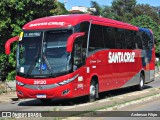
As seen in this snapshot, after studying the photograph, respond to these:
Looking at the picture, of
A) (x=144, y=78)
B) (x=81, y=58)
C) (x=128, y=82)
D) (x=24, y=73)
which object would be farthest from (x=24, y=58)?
(x=144, y=78)

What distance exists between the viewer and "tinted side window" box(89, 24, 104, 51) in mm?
16656

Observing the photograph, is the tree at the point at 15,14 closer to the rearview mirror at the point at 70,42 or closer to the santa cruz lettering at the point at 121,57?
the santa cruz lettering at the point at 121,57

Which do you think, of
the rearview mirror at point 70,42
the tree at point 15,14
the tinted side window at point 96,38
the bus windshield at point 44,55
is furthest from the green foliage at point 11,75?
the rearview mirror at point 70,42

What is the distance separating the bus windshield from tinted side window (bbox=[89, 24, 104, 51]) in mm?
1618

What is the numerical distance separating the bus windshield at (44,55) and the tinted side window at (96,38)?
1618mm

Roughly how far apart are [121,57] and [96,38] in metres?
3.41

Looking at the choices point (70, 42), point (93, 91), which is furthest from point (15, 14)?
point (70, 42)

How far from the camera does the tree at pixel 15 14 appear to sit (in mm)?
22812

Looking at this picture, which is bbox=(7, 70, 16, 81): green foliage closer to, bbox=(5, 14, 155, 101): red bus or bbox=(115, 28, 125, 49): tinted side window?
bbox=(115, 28, 125, 49): tinted side window

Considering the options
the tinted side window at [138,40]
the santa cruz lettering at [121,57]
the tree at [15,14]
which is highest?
the tree at [15,14]

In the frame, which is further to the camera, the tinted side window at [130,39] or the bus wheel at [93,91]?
the tinted side window at [130,39]

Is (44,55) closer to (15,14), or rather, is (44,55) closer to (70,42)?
(70,42)

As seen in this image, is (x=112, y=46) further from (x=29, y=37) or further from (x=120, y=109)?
(x=120, y=109)

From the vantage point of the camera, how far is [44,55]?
49.8ft
